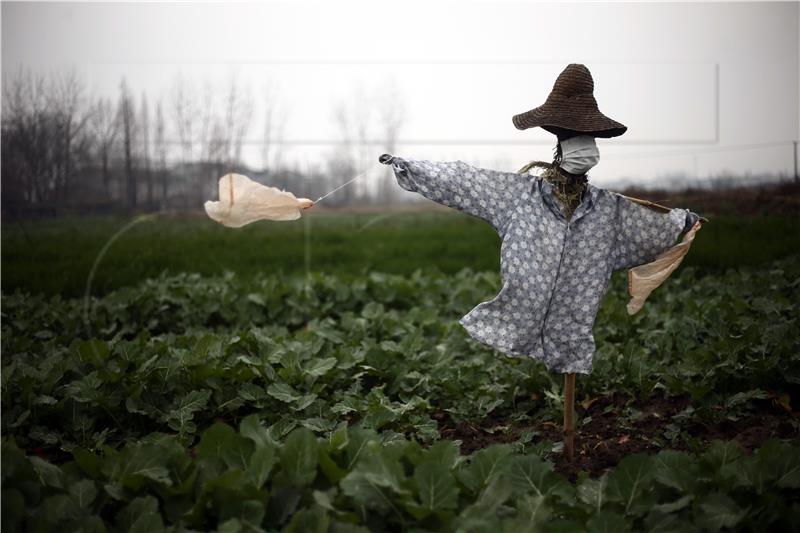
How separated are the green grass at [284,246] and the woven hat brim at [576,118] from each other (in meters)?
3.09

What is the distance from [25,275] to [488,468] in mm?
4325

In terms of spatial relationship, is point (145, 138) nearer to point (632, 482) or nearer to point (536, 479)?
point (536, 479)

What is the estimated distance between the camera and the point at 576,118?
7.91 ft

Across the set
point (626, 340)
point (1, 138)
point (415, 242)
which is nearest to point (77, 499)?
point (626, 340)

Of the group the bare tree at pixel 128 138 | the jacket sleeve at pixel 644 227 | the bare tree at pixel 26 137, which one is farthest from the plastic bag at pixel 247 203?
the bare tree at pixel 128 138

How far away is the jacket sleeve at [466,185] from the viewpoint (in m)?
2.45

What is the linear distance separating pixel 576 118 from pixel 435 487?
1403 millimetres

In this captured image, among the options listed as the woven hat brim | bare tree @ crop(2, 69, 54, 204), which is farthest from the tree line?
the woven hat brim

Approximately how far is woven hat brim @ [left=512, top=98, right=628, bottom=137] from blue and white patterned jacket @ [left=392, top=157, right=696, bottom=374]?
213 millimetres

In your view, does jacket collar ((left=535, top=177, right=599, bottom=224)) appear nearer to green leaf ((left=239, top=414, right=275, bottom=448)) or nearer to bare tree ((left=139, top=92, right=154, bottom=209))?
green leaf ((left=239, top=414, right=275, bottom=448))

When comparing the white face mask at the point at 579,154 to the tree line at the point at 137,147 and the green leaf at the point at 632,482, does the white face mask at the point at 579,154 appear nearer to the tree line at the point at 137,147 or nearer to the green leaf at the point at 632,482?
the green leaf at the point at 632,482

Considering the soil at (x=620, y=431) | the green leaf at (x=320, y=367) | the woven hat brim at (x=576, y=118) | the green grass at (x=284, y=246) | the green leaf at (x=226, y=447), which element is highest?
the woven hat brim at (x=576, y=118)

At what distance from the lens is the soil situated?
99.9 inches

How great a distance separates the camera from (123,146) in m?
5.68
